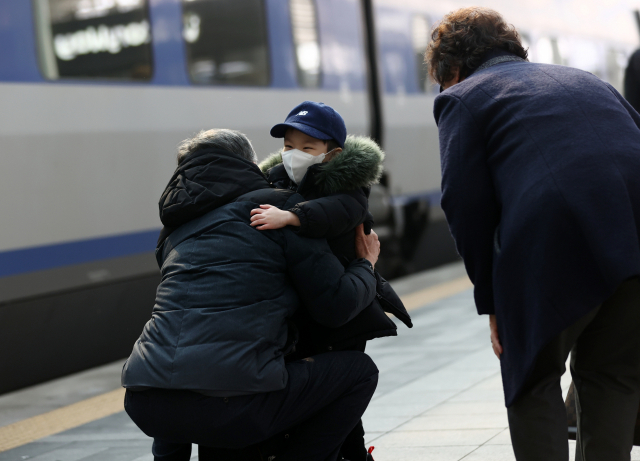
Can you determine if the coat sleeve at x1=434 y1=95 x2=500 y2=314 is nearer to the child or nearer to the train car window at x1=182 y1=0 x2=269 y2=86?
the child

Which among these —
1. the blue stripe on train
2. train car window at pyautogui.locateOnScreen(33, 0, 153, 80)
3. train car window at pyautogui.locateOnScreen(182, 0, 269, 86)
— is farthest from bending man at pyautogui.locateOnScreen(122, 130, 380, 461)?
train car window at pyautogui.locateOnScreen(182, 0, 269, 86)

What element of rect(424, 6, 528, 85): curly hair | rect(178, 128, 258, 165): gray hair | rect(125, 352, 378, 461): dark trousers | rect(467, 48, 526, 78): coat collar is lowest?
rect(125, 352, 378, 461): dark trousers

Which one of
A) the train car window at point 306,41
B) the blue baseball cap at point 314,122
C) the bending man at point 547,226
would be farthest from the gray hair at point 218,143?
the train car window at point 306,41

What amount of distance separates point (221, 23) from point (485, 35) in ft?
14.3

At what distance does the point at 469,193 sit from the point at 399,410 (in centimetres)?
206

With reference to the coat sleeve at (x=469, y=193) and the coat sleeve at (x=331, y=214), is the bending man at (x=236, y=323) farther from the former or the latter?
the coat sleeve at (x=469, y=193)

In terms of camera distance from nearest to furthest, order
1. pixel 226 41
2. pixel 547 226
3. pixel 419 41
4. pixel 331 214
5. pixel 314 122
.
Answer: pixel 547 226
pixel 331 214
pixel 314 122
pixel 226 41
pixel 419 41

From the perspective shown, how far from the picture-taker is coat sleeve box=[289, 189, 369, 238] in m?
2.43

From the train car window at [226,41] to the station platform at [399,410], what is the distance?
87.7 inches

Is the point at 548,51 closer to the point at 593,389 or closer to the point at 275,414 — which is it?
the point at 593,389

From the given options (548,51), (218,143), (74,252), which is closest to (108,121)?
(74,252)

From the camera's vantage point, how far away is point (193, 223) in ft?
8.09

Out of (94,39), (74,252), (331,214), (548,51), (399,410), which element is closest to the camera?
(331,214)

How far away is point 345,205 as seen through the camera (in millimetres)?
2562
